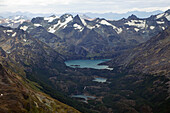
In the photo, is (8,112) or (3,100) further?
(3,100)

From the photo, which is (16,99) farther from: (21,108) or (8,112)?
(8,112)

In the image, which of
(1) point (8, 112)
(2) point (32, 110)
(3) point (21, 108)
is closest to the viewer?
(1) point (8, 112)

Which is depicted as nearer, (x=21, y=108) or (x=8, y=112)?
(x=8, y=112)

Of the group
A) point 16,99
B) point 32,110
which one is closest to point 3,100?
point 16,99

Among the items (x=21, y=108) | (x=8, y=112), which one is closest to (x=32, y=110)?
(x=21, y=108)

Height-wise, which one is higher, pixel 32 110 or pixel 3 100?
pixel 3 100

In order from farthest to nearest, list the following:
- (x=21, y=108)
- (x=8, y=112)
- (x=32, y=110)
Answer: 1. (x=32, y=110)
2. (x=21, y=108)
3. (x=8, y=112)

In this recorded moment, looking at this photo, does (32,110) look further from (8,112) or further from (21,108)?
(8,112)
